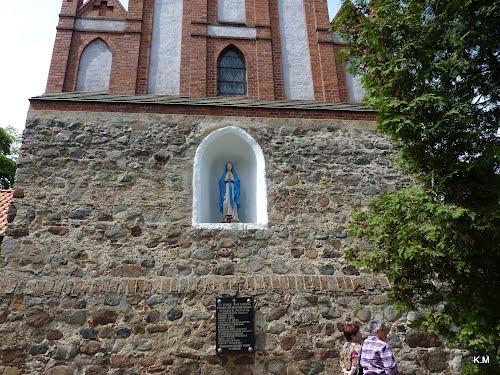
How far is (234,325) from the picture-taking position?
5758 millimetres

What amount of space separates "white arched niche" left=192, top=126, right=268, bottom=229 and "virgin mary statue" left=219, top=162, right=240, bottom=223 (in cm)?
20

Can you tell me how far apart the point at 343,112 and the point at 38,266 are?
5.39m

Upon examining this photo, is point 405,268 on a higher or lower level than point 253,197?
lower

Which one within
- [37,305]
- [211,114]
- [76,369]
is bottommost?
[76,369]

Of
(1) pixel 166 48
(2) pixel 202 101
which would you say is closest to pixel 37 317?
(2) pixel 202 101

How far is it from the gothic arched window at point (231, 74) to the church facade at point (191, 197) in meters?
0.03

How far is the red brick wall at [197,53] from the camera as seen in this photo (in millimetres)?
7086

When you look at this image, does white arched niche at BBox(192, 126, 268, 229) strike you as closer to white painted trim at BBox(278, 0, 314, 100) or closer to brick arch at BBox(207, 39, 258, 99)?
brick arch at BBox(207, 39, 258, 99)

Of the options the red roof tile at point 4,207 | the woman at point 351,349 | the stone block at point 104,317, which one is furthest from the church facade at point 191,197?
the woman at point 351,349

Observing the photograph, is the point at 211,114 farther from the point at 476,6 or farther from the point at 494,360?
the point at 494,360

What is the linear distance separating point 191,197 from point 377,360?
3598 millimetres

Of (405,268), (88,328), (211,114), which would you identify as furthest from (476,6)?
(88,328)

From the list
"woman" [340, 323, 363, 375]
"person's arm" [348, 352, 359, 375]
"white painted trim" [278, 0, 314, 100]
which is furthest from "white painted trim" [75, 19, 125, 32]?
"person's arm" [348, 352, 359, 375]

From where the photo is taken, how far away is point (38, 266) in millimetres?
5828
